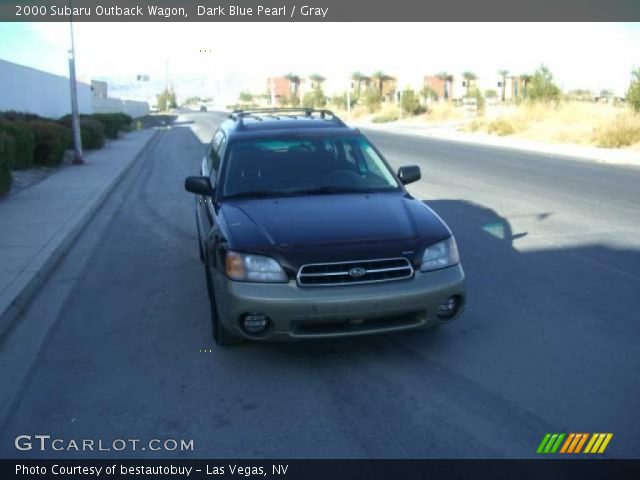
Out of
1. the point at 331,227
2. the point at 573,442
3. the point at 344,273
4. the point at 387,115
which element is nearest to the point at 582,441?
the point at 573,442

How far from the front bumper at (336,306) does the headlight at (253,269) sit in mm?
44

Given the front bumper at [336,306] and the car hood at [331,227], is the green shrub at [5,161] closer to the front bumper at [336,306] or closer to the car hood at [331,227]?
the car hood at [331,227]

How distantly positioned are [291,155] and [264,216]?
48.6 inches

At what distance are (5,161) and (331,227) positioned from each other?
9207mm

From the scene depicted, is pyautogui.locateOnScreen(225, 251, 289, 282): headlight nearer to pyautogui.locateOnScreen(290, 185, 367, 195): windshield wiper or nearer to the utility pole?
pyautogui.locateOnScreen(290, 185, 367, 195): windshield wiper

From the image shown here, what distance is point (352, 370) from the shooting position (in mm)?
4863

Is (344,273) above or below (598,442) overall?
above

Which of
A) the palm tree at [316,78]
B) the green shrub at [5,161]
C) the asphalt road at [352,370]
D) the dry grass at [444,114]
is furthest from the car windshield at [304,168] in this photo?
the palm tree at [316,78]

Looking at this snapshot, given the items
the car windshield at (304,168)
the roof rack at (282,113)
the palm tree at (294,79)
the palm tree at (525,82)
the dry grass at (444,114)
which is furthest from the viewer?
the palm tree at (294,79)

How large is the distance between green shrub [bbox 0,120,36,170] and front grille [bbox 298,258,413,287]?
40.8 ft

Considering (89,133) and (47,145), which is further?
(89,133)

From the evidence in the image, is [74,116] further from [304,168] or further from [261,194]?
[261,194]

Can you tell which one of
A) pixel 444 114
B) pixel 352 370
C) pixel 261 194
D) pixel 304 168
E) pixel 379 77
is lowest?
pixel 352 370

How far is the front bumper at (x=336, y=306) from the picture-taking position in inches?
181
